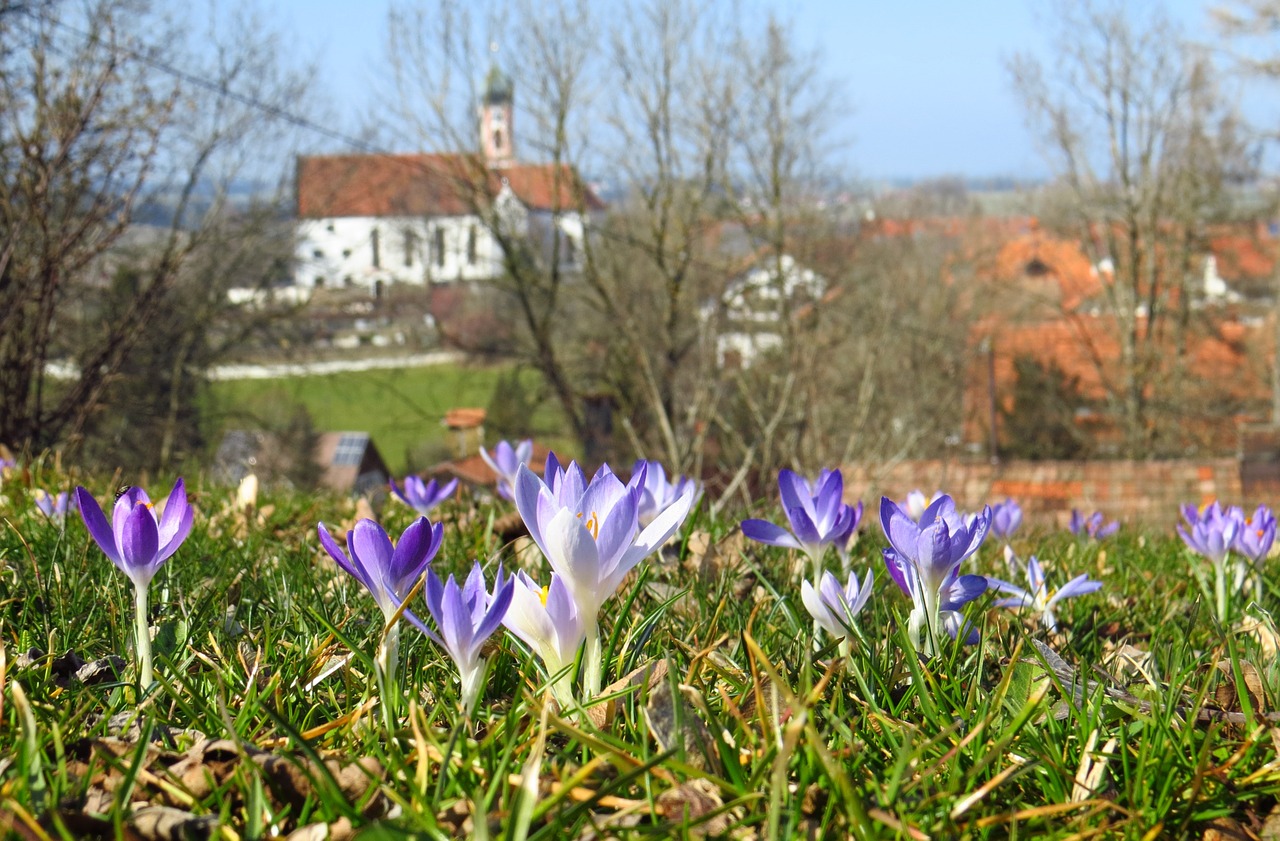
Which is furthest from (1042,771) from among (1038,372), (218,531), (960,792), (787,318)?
(1038,372)

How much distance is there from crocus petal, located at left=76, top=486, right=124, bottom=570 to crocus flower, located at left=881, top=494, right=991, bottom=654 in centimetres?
91

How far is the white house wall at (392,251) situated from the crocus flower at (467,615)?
25.7m

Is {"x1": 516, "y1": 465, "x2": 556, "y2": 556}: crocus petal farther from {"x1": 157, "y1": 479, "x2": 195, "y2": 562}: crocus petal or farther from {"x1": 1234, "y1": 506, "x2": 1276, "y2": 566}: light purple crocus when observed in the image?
{"x1": 1234, "y1": 506, "x2": 1276, "y2": 566}: light purple crocus

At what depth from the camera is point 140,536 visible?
134 cm

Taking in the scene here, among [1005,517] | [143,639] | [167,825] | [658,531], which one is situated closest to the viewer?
[167,825]

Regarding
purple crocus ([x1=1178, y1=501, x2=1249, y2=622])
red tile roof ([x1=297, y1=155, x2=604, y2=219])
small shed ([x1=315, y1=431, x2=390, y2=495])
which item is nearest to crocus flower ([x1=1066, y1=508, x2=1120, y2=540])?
purple crocus ([x1=1178, y1=501, x2=1249, y2=622])

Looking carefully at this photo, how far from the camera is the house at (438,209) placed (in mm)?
26344

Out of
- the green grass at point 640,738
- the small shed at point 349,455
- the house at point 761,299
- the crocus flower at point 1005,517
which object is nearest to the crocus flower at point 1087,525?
the crocus flower at point 1005,517

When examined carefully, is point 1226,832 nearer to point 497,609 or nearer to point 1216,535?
point 497,609

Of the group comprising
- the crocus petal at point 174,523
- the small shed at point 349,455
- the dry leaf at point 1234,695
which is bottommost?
the small shed at point 349,455

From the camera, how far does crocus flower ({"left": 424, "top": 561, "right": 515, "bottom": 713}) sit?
3.73ft

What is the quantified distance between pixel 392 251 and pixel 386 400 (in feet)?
14.4

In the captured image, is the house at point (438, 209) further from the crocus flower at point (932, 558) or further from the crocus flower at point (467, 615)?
A: the crocus flower at point (467, 615)

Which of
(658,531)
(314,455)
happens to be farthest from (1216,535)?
(314,455)
